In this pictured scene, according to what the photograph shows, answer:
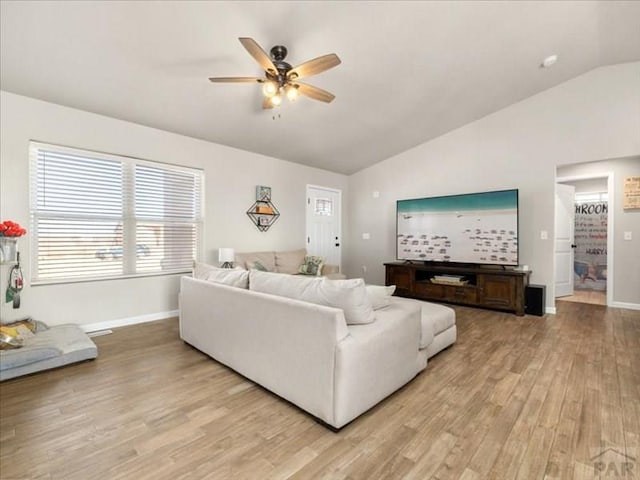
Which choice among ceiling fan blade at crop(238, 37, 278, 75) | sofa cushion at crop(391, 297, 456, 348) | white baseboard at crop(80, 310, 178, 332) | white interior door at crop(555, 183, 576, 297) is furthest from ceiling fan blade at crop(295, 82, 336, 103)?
white interior door at crop(555, 183, 576, 297)

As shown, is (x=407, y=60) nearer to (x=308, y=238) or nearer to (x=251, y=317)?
(x=251, y=317)

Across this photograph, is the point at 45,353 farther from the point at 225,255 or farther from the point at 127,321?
the point at 225,255

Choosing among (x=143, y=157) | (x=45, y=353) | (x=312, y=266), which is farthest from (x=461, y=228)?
(x=45, y=353)

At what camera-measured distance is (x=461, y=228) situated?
16.1 feet

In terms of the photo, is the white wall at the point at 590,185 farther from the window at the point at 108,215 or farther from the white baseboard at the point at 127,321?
the white baseboard at the point at 127,321

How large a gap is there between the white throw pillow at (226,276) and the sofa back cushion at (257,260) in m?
1.44

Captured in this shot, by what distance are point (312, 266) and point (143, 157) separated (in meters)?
2.88

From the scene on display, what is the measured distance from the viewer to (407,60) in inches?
132

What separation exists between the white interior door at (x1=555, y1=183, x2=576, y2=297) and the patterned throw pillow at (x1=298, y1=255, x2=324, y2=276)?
4211 mm

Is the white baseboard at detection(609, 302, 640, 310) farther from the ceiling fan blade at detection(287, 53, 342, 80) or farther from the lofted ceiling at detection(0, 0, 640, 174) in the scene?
the ceiling fan blade at detection(287, 53, 342, 80)

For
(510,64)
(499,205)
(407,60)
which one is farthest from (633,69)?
(407,60)

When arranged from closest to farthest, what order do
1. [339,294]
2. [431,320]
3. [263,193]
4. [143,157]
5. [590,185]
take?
1. [339,294]
2. [431,320]
3. [143,157]
4. [263,193]
5. [590,185]

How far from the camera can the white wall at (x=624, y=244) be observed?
4.70m

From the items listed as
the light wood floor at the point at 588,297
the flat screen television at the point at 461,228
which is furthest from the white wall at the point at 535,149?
the light wood floor at the point at 588,297
